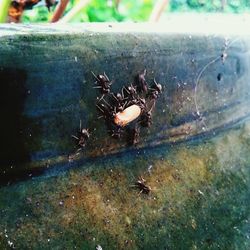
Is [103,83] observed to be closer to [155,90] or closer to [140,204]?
[155,90]

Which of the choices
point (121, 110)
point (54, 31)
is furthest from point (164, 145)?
point (54, 31)

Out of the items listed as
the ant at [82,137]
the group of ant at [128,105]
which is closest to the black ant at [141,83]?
the group of ant at [128,105]

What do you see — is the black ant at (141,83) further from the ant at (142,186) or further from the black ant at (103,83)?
the ant at (142,186)

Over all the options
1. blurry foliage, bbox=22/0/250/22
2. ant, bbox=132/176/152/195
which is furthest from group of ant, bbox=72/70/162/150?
blurry foliage, bbox=22/0/250/22

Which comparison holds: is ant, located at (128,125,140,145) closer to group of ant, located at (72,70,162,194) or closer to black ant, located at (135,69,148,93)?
group of ant, located at (72,70,162,194)

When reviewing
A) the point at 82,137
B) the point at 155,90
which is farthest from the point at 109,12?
the point at 82,137

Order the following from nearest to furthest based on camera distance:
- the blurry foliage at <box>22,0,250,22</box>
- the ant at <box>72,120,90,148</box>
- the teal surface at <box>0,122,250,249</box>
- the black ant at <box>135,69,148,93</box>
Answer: the teal surface at <box>0,122,250,249</box> < the ant at <box>72,120,90,148</box> < the black ant at <box>135,69,148,93</box> < the blurry foliage at <box>22,0,250,22</box>
